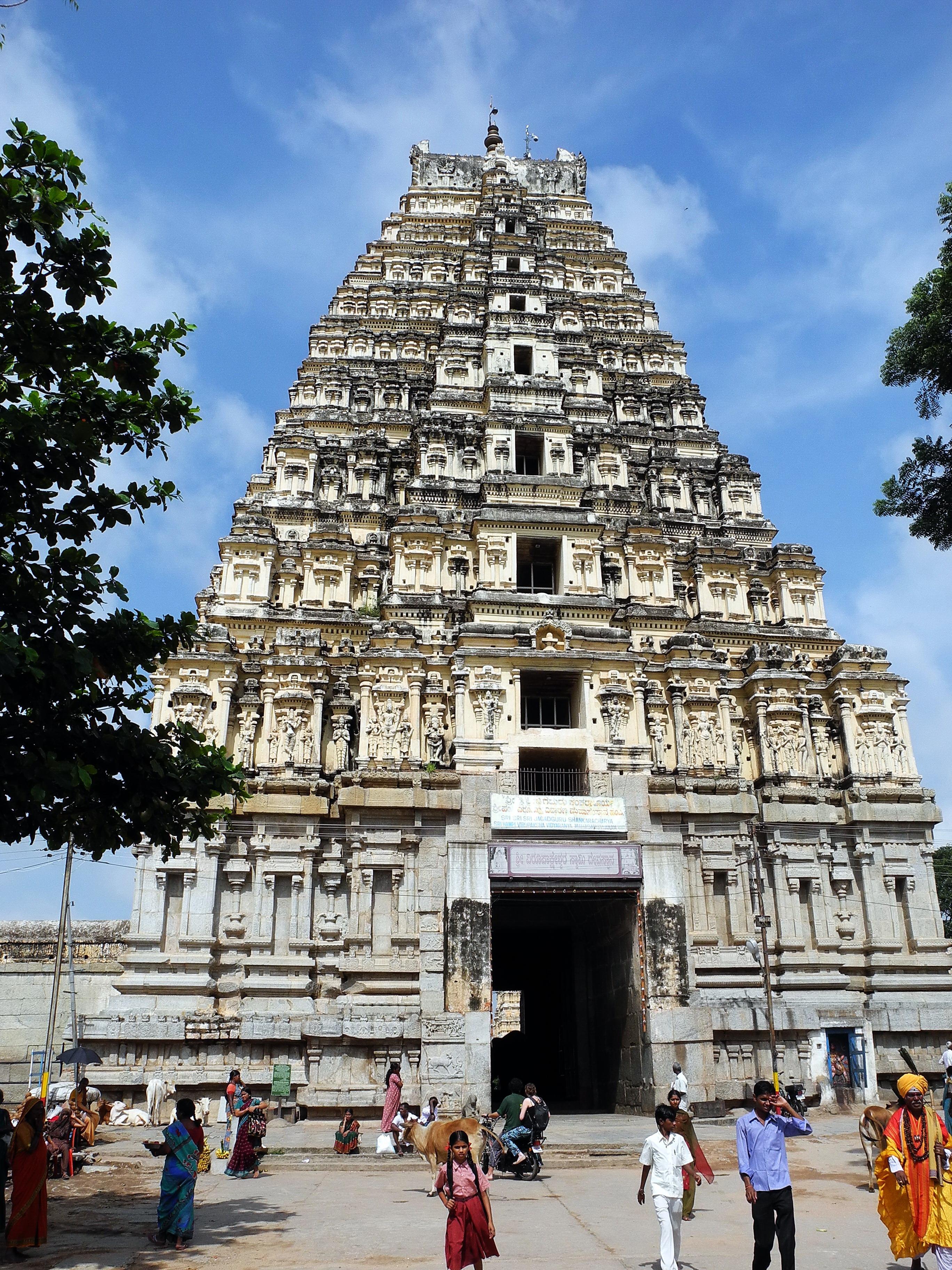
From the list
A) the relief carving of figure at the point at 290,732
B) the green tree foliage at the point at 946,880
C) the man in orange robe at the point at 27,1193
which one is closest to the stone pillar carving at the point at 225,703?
the relief carving of figure at the point at 290,732

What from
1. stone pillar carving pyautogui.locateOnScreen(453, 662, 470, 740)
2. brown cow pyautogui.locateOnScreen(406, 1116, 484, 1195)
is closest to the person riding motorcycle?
brown cow pyautogui.locateOnScreen(406, 1116, 484, 1195)

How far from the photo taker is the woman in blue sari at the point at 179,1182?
33.5 feet

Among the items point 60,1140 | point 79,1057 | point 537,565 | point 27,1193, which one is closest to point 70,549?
point 27,1193

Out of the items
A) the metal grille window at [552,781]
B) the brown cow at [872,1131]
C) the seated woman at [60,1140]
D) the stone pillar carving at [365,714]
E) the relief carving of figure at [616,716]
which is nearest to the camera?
the brown cow at [872,1131]

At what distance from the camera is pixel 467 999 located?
21047 millimetres

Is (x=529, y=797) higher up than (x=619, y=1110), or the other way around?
(x=529, y=797)

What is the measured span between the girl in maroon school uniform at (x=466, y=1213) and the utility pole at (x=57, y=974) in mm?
14810

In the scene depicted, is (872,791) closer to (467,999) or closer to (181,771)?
(467,999)

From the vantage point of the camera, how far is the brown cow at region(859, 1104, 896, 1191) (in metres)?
11.8

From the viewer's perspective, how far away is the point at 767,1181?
8.49 meters

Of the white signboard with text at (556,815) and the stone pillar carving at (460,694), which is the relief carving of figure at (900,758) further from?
the stone pillar carving at (460,694)

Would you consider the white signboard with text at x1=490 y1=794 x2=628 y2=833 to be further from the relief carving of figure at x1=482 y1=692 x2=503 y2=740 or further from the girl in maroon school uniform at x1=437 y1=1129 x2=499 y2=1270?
the girl in maroon school uniform at x1=437 y1=1129 x2=499 y2=1270

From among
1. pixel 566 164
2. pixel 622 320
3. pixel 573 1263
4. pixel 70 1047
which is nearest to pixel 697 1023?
pixel 573 1263

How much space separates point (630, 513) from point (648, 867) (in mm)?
13366
